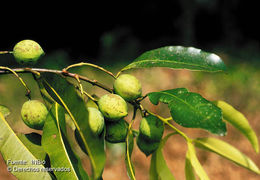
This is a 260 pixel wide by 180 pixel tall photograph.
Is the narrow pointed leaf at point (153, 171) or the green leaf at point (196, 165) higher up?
the green leaf at point (196, 165)

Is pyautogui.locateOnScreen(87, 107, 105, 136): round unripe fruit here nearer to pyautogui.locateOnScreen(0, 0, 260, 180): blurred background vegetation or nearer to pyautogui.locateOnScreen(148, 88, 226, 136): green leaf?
pyautogui.locateOnScreen(148, 88, 226, 136): green leaf

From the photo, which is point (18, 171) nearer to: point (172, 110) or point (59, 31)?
point (172, 110)

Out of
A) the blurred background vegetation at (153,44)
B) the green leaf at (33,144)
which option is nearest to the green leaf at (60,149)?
the green leaf at (33,144)

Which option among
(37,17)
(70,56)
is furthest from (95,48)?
(37,17)

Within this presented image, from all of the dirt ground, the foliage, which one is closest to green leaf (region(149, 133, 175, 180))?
the foliage

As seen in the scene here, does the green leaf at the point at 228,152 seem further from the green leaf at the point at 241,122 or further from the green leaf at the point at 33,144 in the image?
the green leaf at the point at 33,144

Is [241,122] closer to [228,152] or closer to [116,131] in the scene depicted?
[228,152]

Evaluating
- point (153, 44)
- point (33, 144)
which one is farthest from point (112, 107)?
point (153, 44)
